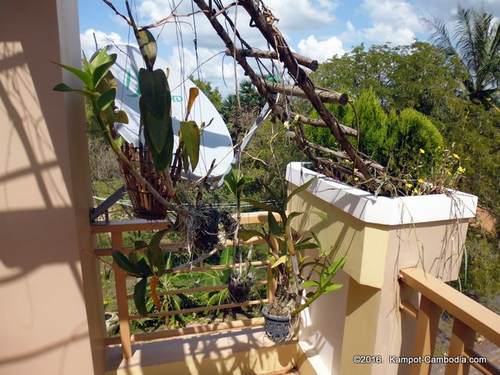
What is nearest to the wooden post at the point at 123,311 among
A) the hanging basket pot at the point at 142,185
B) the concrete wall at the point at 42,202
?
the concrete wall at the point at 42,202

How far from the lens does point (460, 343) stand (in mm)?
1065

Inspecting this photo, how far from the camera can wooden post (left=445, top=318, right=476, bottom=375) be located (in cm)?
105

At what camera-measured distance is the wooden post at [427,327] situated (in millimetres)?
1220

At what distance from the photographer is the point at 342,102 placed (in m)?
1.23

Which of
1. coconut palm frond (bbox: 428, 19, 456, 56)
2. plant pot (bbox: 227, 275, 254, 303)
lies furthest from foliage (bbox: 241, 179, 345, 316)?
coconut palm frond (bbox: 428, 19, 456, 56)

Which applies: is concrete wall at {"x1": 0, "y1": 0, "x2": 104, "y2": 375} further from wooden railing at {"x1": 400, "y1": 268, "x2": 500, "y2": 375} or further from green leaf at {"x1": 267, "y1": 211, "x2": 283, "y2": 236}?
wooden railing at {"x1": 400, "y1": 268, "x2": 500, "y2": 375}

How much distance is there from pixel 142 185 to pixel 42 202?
16.7 inches

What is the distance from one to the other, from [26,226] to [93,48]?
27.4 inches

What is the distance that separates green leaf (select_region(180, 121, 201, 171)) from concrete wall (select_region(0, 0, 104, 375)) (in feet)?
1.56

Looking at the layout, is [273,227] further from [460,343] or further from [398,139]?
[398,139]

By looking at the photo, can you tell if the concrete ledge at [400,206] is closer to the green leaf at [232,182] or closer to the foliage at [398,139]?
the foliage at [398,139]

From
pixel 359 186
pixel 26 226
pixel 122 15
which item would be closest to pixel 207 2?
pixel 122 15

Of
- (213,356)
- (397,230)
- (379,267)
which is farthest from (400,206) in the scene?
(213,356)

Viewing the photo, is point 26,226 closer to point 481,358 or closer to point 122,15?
point 122,15
